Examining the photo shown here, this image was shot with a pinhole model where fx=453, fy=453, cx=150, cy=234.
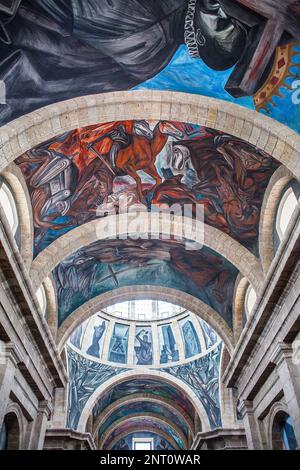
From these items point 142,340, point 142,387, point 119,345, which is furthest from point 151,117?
point 142,387

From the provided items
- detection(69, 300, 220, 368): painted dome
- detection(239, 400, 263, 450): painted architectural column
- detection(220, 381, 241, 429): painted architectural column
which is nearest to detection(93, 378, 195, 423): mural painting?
detection(69, 300, 220, 368): painted dome

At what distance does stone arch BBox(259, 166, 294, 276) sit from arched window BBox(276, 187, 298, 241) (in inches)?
6.7

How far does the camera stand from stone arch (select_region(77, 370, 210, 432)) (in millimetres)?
23625

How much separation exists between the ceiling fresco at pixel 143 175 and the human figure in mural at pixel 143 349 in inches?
699

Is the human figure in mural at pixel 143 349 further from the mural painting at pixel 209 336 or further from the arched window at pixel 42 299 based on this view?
the arched window at pixel 42 299

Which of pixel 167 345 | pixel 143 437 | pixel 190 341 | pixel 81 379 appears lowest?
pixel 81 379

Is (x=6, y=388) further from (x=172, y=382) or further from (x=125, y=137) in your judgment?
(x=172, y=382)

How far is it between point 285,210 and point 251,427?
576cm

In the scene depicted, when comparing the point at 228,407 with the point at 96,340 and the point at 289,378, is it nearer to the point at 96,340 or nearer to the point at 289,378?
the point at 96,340

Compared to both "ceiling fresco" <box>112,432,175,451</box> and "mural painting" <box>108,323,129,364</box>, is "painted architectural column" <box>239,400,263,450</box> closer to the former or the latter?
"mural painting" <box>108,323,129,364</box>

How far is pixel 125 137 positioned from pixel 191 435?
901 inches

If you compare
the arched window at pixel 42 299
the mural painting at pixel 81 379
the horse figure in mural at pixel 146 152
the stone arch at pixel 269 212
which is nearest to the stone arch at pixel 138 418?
the mural painting at pixel 81 379

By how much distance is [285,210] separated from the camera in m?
10.5

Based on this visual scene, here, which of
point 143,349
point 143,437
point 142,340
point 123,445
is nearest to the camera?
point 143,349
